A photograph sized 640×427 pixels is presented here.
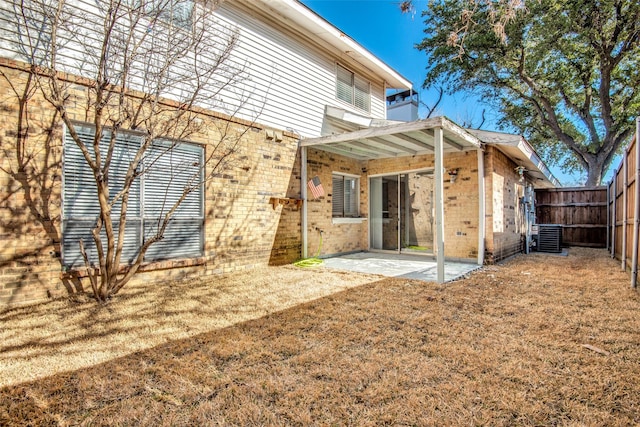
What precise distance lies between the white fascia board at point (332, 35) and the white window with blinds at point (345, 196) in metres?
3.41

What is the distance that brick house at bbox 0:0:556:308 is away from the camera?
4.13m

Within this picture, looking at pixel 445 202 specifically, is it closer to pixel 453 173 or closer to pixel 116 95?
pixel 453 173

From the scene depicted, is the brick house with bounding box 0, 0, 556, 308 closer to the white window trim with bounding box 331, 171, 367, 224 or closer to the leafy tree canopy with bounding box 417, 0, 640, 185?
the white window trim with bounding box 331, 171, 367, 224

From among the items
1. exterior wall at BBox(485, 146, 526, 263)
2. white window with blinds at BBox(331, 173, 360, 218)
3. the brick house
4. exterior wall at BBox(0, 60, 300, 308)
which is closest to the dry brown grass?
exterior wall at BBox(0, 60, 300, 308)

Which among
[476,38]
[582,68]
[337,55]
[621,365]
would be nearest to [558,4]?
[476,38]

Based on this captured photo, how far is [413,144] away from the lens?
7.45 metres

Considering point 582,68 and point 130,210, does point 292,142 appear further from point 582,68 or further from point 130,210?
point 582,68

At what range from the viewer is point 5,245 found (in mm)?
3924

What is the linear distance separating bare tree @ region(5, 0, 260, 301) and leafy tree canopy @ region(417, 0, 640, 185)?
1050 centimetres

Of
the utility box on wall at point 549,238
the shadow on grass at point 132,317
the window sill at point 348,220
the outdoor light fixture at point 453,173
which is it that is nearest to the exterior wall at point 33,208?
the shadow on grass at point 132,317

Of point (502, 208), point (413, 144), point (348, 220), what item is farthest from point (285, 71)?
point (502, 208)

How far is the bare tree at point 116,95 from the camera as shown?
13.6 feet

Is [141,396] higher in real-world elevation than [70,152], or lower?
lower

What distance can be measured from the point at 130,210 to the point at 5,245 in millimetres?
1493
